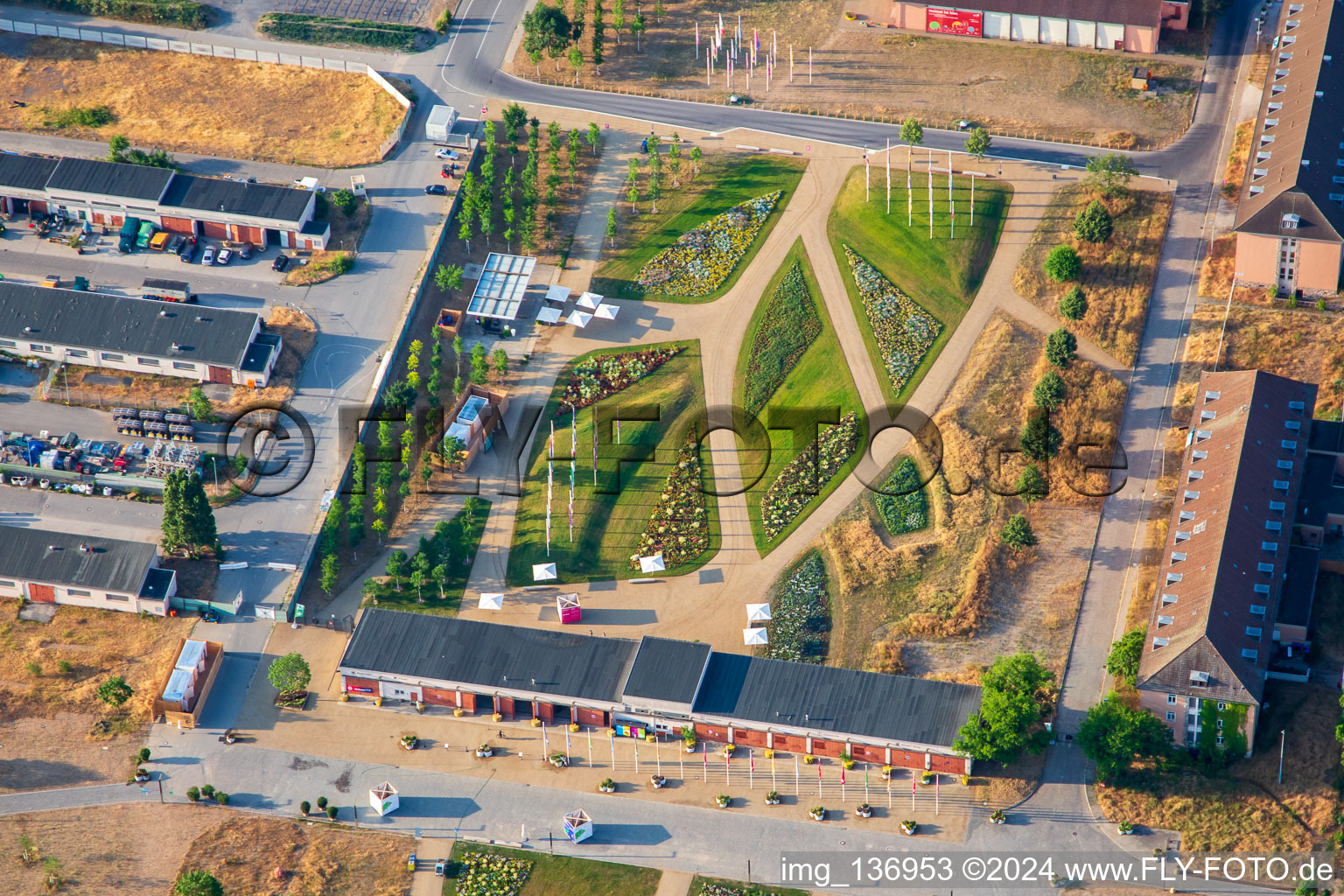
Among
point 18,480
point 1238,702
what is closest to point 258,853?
point 18,480

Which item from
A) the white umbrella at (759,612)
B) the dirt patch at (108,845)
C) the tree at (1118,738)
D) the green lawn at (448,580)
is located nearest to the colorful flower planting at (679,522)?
the white umbrella at (759,612)

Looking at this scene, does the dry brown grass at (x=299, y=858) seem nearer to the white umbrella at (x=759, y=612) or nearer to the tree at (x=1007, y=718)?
the white umbrella at (x=759, y=612)

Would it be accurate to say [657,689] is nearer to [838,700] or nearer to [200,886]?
[838,700]

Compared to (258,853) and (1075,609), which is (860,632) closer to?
(1075,609)

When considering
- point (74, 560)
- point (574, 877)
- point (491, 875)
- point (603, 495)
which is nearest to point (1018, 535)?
point (603, 495)

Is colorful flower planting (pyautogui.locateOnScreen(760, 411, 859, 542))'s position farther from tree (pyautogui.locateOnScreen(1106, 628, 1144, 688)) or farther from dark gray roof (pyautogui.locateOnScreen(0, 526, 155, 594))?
dark gray roof (pyautogui.locateOnScreen(0, 526, 155, 594))
